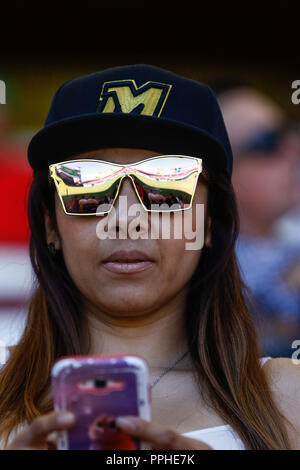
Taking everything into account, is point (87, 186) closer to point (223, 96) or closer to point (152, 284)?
point (152, 284)

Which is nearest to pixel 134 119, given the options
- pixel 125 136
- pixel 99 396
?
pixel 125 136

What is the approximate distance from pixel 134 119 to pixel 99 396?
932 millimetres

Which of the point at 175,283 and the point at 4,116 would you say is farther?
the point at 4,116

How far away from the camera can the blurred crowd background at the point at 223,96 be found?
3809 mm

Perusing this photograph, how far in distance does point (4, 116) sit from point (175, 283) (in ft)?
7.84

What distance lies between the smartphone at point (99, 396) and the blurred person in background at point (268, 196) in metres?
2.34

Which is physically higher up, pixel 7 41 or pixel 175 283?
pixel 7 41

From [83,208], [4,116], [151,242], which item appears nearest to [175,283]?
[151,242]

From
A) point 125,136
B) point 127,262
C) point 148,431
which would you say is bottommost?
point 148,431

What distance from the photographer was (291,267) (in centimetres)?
381

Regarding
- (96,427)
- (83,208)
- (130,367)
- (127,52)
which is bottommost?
(96,427)

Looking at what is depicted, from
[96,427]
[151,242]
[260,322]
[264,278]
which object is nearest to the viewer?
[96,427]

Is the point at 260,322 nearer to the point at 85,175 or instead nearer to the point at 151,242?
the point at 151,242

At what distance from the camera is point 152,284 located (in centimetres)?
202
